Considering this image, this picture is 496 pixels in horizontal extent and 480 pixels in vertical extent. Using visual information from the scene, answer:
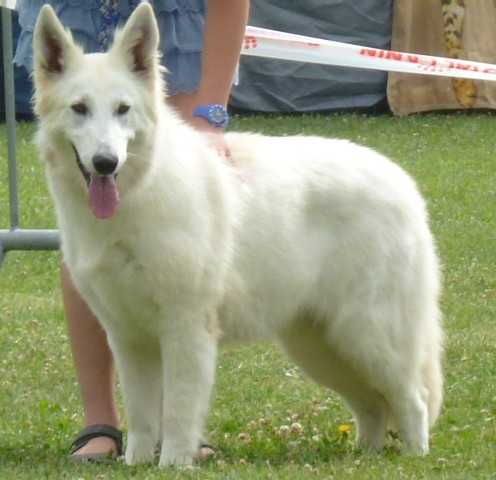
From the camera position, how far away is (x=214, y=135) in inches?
205

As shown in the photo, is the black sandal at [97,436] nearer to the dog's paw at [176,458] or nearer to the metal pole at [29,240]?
the dog's paw at [176,458]

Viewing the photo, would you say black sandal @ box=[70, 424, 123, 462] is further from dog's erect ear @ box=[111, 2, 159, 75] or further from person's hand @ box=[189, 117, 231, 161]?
dog's erect ear @ box=[111, 2, 159, 75]

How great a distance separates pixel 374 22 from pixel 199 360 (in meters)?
13.1

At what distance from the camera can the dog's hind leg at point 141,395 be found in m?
5.12

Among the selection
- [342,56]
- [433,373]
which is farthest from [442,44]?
→ [433,373]

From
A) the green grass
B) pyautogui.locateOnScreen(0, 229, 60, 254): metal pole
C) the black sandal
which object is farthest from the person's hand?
pyautogui.locateOnScreen(0, 229, 60, 254): metal pole

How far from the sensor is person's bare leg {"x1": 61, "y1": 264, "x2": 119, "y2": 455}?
5.53 metres

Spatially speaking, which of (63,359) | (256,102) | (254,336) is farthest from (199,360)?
(256,102)

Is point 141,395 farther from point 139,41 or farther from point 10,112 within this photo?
point 10,112

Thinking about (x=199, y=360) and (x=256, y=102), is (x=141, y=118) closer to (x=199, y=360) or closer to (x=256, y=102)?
(x=199, y=360)

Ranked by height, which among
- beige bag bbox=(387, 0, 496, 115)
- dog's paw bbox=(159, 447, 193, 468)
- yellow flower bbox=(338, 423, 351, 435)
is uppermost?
dog's paw bbox=(159, 447, 193, 468)

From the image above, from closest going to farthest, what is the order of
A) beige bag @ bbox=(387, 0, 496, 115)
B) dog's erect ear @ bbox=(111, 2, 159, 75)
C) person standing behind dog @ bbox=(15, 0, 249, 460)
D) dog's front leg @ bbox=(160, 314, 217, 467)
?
dog's erect ear @ bbox=(111, 2, 159, 75) → dog's front leg @ bbox=(160, 314, 217, 467) → person standing behind dog @ bbox=(15, 0, 249, 460) → beige bag @ bbox=(387, 0, 496, 115)

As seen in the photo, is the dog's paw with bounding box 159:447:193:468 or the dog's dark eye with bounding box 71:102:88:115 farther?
the dog's paw with bounding box 159:447:193:468

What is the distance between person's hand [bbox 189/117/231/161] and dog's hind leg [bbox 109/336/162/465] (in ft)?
2.49
